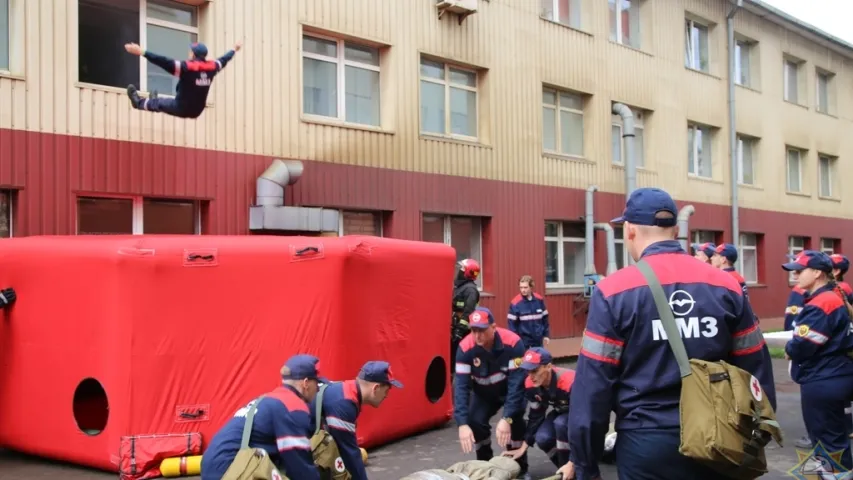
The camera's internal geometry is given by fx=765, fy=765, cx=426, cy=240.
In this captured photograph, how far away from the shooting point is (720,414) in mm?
2879

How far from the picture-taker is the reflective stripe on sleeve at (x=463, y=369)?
6.74 metres

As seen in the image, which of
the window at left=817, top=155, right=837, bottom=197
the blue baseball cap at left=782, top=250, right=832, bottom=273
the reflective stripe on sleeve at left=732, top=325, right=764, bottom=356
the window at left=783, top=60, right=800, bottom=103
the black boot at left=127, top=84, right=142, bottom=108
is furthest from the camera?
the window at left=817, top=155, right=837, bottom=197

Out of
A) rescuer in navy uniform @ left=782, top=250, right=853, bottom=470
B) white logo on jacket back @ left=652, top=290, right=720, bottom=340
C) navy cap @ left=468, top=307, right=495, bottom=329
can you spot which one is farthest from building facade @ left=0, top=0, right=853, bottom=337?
white logo on jacket back @ left=652, top=290, right=720, bottom=340

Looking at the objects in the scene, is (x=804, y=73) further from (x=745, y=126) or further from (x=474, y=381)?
(x=474, y=381)

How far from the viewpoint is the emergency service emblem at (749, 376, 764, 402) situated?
2.98 m

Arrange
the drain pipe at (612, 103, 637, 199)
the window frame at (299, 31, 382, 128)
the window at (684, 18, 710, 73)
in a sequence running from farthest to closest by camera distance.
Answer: the window at (684, 18, 710, 73), the drain pipe at (612, 103, 637, 199), the window frame at (299, 31, 382, 128)

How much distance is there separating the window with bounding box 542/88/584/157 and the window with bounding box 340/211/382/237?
15.9 feet

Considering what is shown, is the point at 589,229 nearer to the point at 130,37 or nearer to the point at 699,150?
the point at 699,150

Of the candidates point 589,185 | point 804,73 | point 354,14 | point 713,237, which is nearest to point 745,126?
point 713,237

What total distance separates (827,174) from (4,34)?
1027 inches

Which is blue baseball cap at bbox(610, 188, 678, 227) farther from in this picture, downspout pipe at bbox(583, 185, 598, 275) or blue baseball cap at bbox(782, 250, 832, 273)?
downspout pipe at bbox(583, 185, 598, 275)

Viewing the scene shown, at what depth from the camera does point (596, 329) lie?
3088 mm

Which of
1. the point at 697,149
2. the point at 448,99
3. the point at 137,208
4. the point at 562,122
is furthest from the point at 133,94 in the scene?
the point at 697,149

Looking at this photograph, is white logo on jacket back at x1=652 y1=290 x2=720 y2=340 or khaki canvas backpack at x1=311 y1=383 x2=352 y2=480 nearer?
white logo on jacket back at x1=652 y1=290 x2=720 y2=340
